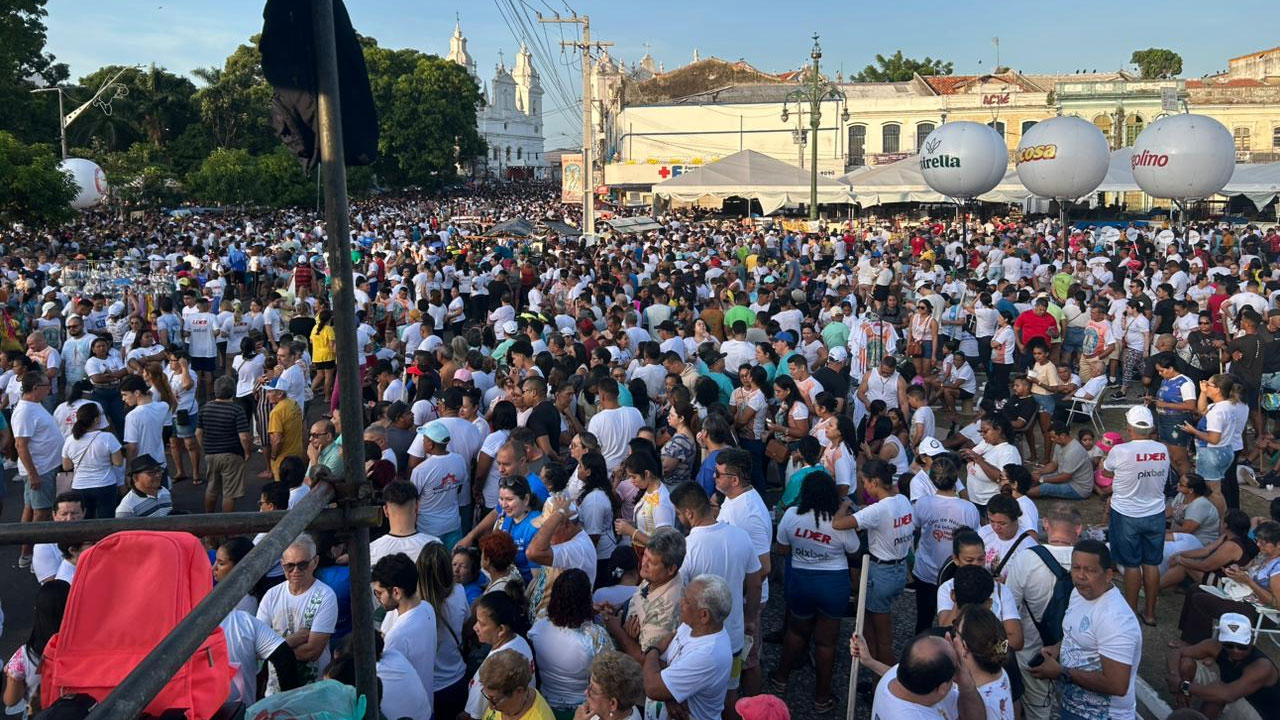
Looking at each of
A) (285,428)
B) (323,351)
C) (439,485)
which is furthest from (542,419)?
(323,351)

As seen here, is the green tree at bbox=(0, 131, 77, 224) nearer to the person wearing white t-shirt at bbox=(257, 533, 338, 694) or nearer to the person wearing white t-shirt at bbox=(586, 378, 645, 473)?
the person wearing white t-shirt at bbox=(586, 378, 645, 473)

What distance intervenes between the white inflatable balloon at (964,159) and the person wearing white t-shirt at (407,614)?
14828mm

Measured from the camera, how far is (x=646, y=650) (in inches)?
169

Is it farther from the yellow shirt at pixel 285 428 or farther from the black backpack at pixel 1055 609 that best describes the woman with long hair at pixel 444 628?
the yellow shirt at pixel 285 428

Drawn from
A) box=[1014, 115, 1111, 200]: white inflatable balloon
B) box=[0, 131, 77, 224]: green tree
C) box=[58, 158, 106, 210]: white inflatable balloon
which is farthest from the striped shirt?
box=[58, 158, 106, 210]: white inflatable balloon

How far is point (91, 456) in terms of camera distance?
21.9ft

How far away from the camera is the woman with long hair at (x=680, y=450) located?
6602mm

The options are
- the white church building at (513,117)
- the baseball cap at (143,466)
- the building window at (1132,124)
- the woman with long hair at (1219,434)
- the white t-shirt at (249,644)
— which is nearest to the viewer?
the white t-shirt at (249,644)

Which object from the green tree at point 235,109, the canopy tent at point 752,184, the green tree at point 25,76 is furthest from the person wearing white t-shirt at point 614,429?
the green tree at point 235,109

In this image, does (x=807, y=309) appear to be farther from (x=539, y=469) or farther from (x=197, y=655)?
(x=197, y=655)

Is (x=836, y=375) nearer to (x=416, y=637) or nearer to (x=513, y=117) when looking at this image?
(x=416, y=637)

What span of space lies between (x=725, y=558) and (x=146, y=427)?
193 inches

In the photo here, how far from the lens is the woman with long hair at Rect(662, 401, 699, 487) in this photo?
6.60 m

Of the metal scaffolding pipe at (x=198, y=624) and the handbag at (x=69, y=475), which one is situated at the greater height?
the metal scaffolding pipe at (x=198, y=624)
